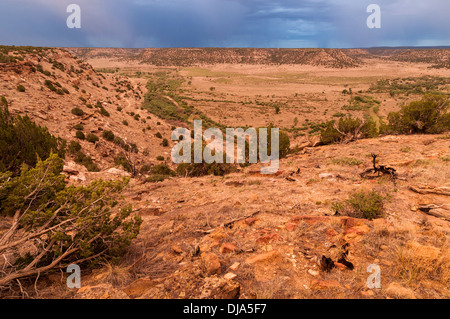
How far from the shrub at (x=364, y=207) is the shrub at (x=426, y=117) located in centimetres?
1375

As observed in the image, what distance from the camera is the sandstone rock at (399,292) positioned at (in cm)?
274

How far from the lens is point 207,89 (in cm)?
6181

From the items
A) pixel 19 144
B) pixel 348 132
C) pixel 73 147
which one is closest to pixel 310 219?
pixel 19 144

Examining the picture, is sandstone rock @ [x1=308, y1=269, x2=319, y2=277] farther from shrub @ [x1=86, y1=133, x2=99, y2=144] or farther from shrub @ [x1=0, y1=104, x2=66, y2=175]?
shrub @ [x1=86, y1=133, x2=99, y2=144]

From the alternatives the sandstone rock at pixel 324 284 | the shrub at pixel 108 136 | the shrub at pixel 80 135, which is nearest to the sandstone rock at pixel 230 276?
the sandstone rock at pixel 324 284

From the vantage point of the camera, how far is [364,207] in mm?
5230

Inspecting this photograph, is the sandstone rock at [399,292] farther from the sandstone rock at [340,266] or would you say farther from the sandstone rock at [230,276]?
the sandstone rock at [230,276]

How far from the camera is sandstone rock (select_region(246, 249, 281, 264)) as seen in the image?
3739 mm

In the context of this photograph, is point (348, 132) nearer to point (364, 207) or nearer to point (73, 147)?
point (364, 207)

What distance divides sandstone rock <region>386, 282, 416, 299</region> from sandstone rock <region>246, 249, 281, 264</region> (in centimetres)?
152

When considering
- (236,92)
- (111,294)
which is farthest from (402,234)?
(236,92)

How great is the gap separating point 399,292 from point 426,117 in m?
17.4

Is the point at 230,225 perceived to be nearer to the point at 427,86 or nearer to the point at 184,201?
the point at 184,201

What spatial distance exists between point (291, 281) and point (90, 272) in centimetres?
355
